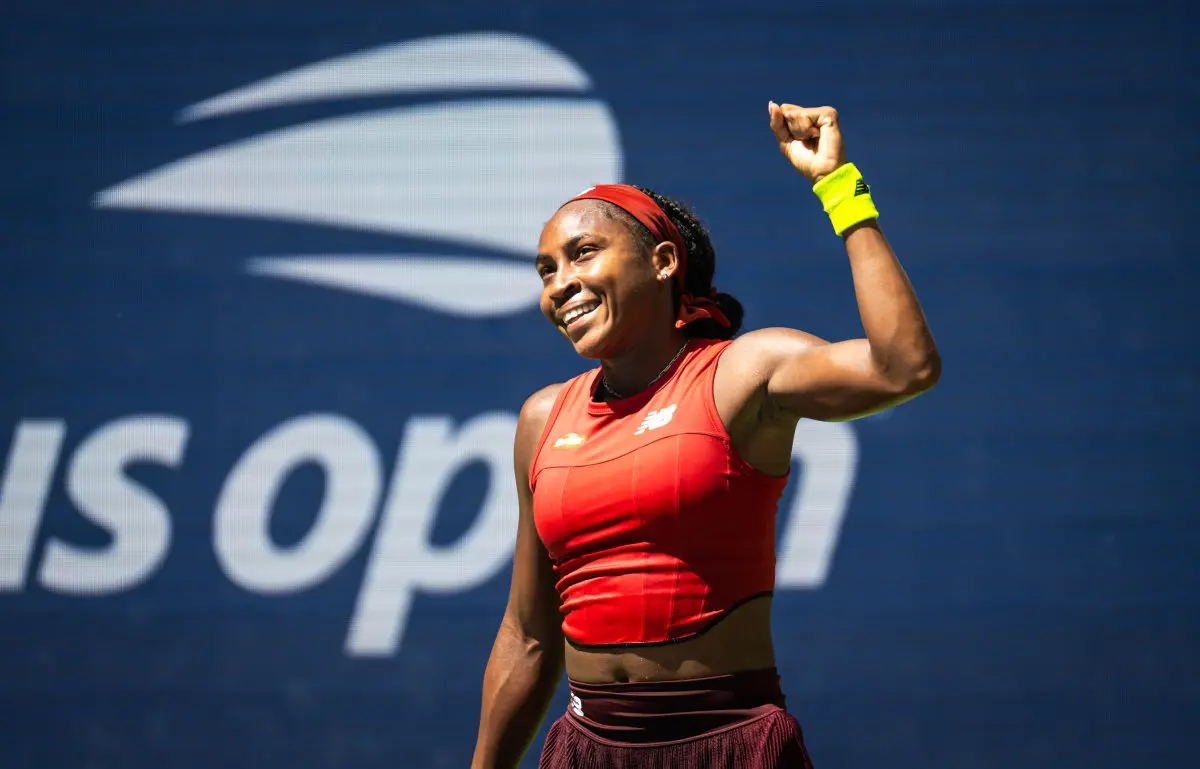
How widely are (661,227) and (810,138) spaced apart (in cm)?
38

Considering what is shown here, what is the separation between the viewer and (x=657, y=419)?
200 centimetres

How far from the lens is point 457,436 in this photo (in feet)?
13.2

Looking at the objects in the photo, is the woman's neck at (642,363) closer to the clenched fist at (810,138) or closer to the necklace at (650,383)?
the necklace at (650,383)

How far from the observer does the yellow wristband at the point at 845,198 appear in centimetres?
173

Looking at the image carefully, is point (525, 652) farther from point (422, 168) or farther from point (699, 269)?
point (422, 168)

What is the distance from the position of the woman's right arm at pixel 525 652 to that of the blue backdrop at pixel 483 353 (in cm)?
166

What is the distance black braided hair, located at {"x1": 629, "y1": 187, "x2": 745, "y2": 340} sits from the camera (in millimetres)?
2229

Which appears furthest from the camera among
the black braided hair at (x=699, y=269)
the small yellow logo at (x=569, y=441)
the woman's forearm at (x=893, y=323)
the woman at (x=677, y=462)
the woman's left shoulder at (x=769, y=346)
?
the black braided hair at (x=699, y=269)

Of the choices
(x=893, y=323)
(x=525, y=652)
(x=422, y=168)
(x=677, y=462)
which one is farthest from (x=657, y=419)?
(x=422, y=168)

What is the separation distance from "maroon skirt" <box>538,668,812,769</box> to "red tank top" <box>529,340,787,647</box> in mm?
89

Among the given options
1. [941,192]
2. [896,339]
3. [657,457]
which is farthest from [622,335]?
[941,192]

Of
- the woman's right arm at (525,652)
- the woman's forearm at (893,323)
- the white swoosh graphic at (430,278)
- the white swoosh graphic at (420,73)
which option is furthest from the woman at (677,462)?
the white swoosh graphic at (420,73)

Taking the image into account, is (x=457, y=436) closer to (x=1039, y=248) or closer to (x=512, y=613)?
(x=512, y=613)

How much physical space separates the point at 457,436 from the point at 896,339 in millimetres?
2544
